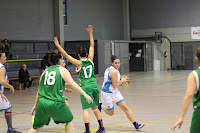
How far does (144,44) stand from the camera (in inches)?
1261

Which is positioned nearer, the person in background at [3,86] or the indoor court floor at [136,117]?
the person in background at [3,86]

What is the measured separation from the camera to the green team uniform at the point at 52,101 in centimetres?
515

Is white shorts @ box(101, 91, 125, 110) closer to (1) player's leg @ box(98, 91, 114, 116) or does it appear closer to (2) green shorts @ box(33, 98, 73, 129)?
(1) player's leg @ box(98, 91, 114, 116)

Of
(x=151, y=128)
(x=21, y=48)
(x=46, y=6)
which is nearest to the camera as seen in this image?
(x=151, y=128)

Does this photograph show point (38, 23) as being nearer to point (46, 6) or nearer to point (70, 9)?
point (46, 6)

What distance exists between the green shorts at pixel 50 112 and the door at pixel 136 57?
1072 inches

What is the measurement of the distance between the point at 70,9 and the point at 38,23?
3.48m

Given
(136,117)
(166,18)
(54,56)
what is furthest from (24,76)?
(166,18)

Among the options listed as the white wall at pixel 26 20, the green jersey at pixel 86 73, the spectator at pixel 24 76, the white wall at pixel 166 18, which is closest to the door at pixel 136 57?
the white wall at pixel 166 18

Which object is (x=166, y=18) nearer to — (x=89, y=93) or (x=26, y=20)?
(x=26, y=20)

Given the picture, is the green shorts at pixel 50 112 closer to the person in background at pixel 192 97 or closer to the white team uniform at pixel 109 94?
the person in background at pixel 192 97

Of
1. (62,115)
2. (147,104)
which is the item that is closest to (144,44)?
(147,104)

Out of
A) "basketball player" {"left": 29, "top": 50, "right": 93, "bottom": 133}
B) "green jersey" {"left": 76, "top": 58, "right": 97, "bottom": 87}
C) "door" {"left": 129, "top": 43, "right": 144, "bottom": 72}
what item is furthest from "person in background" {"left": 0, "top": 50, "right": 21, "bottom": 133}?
"door" {"left": 129, "top": 43, "right": 144, "bottom": 72}

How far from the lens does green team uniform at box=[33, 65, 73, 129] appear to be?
515 cm
